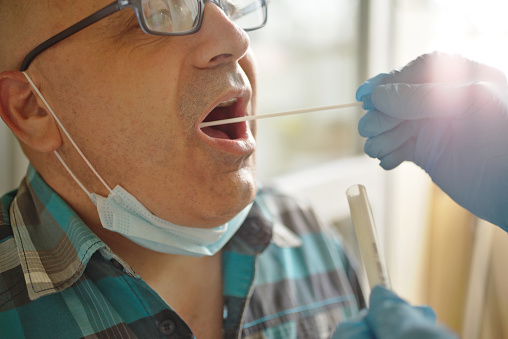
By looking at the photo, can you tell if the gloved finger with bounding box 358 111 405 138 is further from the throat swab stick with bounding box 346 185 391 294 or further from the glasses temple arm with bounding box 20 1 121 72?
the glasses temple arm with bounding box 20 1 121 72

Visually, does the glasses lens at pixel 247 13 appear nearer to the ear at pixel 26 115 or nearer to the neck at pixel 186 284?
the ear at pixel 26 115

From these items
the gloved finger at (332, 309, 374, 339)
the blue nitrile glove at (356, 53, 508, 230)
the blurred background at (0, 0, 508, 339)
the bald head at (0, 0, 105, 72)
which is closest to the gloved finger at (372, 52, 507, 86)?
the blue nitrile glove at (356, 53, 508, 230)

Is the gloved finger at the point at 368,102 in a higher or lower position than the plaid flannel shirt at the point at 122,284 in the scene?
higher

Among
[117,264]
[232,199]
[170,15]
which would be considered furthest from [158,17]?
[117,264]

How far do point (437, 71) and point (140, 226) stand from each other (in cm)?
77

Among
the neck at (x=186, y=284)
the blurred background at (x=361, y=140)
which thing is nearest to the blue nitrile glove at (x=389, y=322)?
the neck at (x=186, y=284)

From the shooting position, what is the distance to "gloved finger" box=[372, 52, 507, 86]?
1106 mm

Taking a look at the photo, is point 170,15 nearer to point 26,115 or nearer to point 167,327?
point 26,115

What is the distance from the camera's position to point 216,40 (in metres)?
1.00

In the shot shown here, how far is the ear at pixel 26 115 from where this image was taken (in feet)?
3.47

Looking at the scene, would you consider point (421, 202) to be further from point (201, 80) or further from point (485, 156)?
point (201, 80)

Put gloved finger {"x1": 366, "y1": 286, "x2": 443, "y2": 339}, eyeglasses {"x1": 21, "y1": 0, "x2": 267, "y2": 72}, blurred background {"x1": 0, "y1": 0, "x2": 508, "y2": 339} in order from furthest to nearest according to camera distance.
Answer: blurred background {"x1": 0, "y1": 0, "x2": 508, "y2": 339}, eyeglasses {"x1": 21, "y1": 0, "x2": 267, "y2": 72}, gloved finger {"x1": 366, "y1": 286, "x2": 443, "y2": 339}

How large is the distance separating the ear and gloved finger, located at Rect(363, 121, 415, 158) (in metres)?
0.72

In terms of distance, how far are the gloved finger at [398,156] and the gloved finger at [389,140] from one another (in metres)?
0.01
